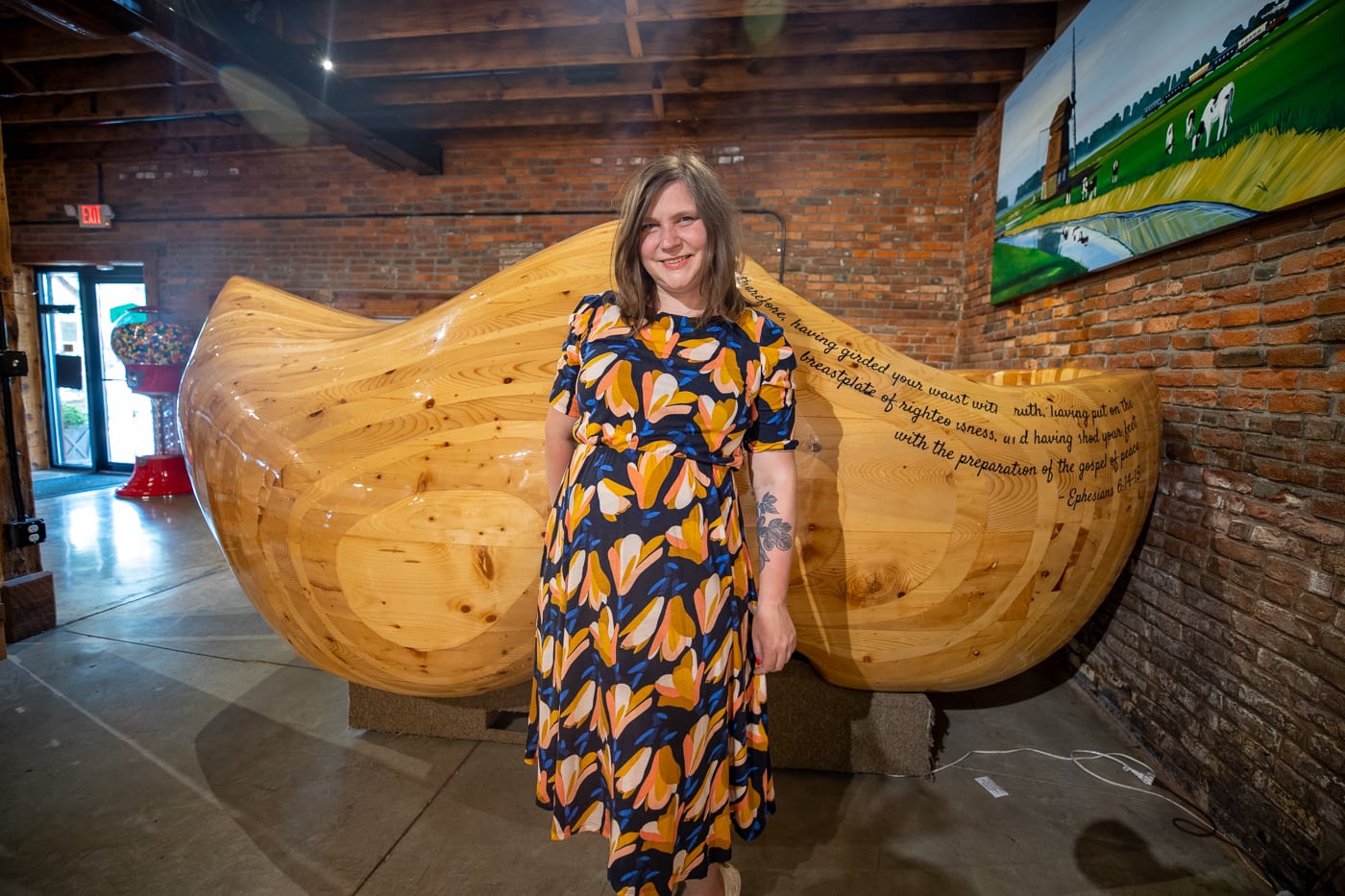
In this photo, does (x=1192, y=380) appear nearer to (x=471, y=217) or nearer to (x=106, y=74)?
(x=471, y=217)

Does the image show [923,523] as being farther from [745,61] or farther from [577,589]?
[745,61]

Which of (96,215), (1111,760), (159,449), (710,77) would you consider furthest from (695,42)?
(96,215)

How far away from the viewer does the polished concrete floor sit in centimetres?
137

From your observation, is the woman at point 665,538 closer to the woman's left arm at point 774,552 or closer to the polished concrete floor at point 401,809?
the woman's left arm at point 774,552

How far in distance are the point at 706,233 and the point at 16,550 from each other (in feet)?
10.7

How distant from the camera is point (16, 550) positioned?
2479mm

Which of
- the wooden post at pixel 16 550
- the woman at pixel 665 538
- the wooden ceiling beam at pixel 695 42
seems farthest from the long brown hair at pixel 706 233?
the wooden ceiling beam at pixel 695 42

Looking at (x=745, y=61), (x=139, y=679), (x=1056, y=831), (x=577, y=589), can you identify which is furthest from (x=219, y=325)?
(x=745, y=61)

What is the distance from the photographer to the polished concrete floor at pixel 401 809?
4.51 ft

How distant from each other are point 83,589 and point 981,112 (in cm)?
603

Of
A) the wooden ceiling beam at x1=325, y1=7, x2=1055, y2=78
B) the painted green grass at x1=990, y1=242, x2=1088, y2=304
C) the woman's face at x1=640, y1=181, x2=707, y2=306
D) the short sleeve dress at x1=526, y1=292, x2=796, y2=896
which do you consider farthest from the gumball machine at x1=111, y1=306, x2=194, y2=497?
the painted green grass at x1=990, y1=242, x2=1088, y2=304

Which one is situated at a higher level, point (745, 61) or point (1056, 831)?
point (745, 61)

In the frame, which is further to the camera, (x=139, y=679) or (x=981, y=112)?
(x=981, y=112)

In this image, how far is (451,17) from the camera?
11.2 feet
